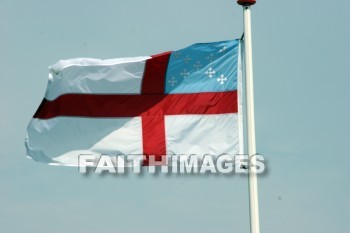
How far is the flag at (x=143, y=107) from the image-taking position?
1680cm

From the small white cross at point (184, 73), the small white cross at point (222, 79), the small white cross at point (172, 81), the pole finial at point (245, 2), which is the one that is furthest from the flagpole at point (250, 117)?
the small white cross at point (172, 81)

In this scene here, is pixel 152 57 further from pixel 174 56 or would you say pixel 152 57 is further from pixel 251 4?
pixel 251 4

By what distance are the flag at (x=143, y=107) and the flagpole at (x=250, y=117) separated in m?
0.84

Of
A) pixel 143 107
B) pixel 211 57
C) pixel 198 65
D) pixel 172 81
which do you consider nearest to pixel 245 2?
pixel 211 57

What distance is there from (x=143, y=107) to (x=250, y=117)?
9.40 ft

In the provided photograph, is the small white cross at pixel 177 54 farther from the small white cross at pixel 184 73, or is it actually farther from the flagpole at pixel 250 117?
the flagpole at pixel 250 117

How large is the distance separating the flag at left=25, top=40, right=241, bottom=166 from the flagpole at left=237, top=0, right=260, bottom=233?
84 centimetres

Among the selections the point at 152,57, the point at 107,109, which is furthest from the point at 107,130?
the point at 152,57

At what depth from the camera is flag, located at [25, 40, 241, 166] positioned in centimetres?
1680

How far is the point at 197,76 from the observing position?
1722 centimetres

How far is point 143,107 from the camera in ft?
57.9

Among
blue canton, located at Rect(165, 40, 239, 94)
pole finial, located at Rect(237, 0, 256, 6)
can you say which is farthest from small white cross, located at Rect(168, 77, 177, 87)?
pole finial, located at Rect(237, 0, 256, 6)

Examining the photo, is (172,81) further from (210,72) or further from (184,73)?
(210,72)

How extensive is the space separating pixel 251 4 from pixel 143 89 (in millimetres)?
2933
